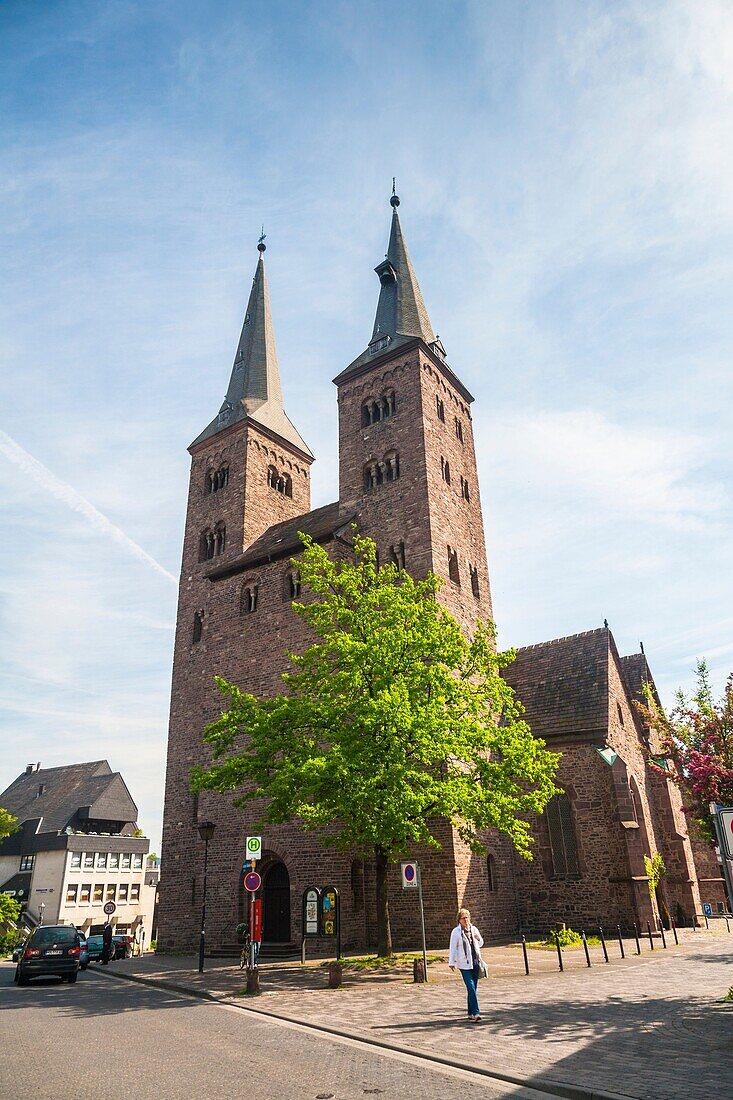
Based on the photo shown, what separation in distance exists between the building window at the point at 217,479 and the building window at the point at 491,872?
2199cm

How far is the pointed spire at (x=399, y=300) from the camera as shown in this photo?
34938 millimetres

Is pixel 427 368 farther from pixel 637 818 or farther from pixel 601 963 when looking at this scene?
pixel 601 963

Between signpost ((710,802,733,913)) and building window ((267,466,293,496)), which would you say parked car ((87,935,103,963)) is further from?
signpost ((710,802,733,913))

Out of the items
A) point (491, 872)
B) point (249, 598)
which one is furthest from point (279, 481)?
point (491, 872)

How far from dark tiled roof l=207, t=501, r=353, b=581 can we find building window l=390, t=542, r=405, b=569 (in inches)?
97.0

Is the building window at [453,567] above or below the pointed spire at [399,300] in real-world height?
below

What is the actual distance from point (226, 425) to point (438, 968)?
94.7 feet

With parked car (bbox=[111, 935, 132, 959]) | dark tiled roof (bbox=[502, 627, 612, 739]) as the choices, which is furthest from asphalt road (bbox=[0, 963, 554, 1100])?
parked car (bbox=[111, 935, 132, 959])

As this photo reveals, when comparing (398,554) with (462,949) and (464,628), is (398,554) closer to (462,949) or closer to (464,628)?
(464,628)

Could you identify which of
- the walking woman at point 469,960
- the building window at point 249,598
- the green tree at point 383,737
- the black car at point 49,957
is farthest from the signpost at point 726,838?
the building window at point 249,598

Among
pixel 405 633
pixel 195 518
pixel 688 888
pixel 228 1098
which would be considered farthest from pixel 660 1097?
pixel 195 518

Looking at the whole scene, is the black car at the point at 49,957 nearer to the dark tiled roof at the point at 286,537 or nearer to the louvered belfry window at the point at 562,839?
the dark tiled roof at the point at 286,537

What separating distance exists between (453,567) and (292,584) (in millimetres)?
6600

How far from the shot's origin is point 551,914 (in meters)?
25.8
